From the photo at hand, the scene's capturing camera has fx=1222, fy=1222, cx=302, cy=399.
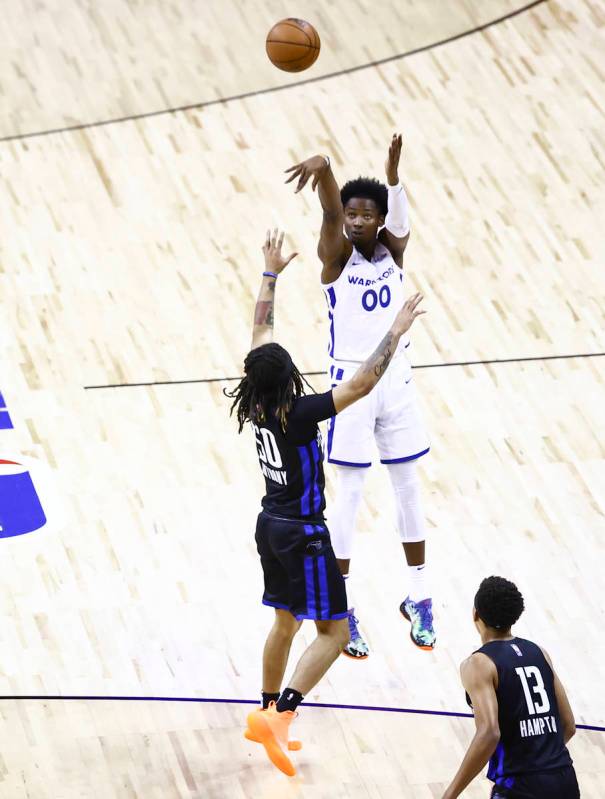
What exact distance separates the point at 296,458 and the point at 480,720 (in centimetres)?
129

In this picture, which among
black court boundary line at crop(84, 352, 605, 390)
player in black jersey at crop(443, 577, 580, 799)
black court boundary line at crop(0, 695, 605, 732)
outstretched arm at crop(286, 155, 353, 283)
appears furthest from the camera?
black court boundary line at crop(84, 352, 605, 390)

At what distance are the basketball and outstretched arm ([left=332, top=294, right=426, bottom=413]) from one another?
2.01 metres

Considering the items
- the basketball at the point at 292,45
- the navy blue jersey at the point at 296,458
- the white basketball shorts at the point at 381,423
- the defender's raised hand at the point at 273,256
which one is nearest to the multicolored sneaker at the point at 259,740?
the navy blue jersey at the point at 296,458

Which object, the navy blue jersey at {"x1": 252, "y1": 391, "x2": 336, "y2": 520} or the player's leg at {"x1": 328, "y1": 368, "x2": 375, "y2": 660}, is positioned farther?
the player's leg at {"x1": 328, "y1": 368, "x2": 375, "y2": 660}

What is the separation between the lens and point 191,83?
9.73 m

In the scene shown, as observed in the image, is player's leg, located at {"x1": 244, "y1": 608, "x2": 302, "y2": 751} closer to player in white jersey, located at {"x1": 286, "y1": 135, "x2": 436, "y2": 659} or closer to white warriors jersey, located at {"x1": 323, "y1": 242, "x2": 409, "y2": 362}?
player in white jersey, located at {"x1": 286, "y1": 135, "x2": 436, "y2": 659}

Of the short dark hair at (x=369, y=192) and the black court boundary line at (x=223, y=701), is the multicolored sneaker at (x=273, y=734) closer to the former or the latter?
the black court boundary line at (x=223, y=701)

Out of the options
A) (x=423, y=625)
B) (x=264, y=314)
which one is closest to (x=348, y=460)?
(x=264, y=314)

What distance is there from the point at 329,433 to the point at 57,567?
68.6 inches

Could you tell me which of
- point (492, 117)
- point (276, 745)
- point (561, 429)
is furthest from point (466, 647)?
point (492, 117)

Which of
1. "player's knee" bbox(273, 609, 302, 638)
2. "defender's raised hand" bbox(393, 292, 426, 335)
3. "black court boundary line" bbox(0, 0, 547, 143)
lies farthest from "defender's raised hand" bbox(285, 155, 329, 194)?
"black court boundary line" bbox(0, 0, 547, 143)

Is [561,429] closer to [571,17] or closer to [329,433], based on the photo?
[329,433]

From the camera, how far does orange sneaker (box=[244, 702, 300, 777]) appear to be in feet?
15.7

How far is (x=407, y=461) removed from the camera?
548cm
